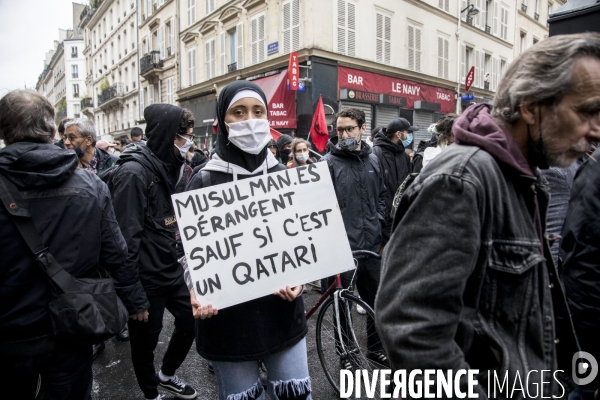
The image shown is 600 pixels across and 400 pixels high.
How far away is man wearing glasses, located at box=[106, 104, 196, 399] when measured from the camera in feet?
9.18

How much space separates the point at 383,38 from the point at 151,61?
16442mm

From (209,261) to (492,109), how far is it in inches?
52.7

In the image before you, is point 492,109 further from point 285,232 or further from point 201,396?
point 201,396

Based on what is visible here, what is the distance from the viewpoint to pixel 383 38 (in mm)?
16969

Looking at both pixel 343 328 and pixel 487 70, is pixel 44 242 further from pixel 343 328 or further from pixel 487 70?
pixel 487 70

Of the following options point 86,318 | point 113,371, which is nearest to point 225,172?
point 86,318

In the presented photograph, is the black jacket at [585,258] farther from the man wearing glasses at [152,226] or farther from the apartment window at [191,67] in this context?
the apartment window at [191,67]

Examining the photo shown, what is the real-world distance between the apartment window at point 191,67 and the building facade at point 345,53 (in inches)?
2.0

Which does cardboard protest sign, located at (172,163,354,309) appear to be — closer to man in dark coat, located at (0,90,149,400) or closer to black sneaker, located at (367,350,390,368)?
man in dark coat, located at (0,90,149,400)

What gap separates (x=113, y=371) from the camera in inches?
150

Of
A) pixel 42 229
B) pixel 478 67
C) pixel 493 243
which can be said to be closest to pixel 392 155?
pixel 42 229

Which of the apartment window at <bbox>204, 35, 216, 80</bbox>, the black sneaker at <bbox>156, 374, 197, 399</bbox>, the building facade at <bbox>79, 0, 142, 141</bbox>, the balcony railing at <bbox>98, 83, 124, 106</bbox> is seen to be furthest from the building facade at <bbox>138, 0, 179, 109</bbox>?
the black sneaker at <bbox>156, 374, 197, 399</bbox>

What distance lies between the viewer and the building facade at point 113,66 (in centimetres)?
3269

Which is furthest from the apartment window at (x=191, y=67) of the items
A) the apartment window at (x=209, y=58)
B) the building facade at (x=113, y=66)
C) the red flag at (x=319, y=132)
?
the red flag at (x=319, y=132)
